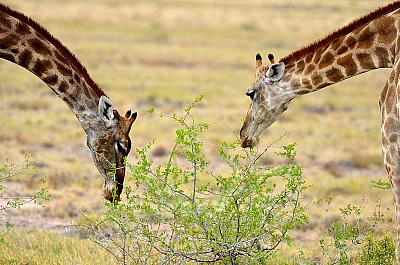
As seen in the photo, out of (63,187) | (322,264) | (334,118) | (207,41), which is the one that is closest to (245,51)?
(207,41)

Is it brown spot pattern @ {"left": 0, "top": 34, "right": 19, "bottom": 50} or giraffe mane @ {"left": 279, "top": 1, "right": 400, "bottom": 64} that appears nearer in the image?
giraffe mane @ {"left": 279, "top": 1, "right": 400, "bottom": 64}

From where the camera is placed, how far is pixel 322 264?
30.2 ft

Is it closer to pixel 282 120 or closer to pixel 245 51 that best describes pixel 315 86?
pixel 282 120

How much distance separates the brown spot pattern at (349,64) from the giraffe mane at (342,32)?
267 millimetres

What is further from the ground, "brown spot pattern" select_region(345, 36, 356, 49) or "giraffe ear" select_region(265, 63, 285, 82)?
"brown spot pattern" select_region(345, 36, 356, 49)

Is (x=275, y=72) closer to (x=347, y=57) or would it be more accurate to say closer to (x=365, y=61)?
(x=347, y=57)

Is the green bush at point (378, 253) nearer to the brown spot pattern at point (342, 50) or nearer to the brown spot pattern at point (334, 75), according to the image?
the brown spot pattern at point (334, 75)

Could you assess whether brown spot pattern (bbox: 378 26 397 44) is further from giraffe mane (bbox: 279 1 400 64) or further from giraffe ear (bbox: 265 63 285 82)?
giraffe ear (bbox: 265 63 285 82)

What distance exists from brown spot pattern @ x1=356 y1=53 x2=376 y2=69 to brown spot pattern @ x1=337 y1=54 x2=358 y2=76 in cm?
7

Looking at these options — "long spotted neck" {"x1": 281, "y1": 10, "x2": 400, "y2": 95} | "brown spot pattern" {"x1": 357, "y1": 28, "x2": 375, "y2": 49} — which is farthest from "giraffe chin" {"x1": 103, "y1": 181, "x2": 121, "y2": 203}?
"brown spot pattern" {"x1": 357, "y1": 28, "x2": 375, "y2": 49}

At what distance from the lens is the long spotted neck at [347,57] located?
324 inches

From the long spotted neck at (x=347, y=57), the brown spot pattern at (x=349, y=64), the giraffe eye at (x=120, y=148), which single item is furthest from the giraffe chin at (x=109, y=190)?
the brown spot pattern at (x=349, y=64)

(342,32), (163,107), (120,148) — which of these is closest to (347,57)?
(342,32)

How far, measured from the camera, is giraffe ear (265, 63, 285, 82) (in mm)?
8836
